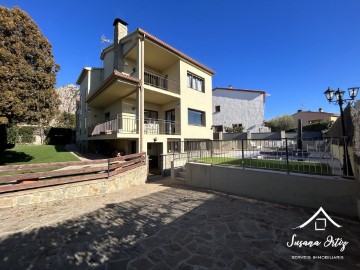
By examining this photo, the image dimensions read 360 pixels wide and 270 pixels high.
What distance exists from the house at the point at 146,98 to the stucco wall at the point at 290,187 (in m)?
6.04

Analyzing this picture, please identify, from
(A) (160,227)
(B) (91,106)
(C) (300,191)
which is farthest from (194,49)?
(A) (160,227)

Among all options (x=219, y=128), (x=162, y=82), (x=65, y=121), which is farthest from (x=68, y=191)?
(x=65, y=121)

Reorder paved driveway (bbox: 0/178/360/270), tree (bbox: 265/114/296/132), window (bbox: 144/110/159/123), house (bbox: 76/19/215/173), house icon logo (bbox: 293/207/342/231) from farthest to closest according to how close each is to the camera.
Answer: tree (bbox: 265/114/296/132), window (bbox: 144/110/159/123), house (bbox: 76/19/215/173), house icon logo (bbox: 293/207/342/231), paved driveway (bbox: 0/178/360/270)

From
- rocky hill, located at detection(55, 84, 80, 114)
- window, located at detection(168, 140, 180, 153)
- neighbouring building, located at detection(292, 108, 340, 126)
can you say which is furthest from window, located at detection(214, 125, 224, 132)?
rocky hill, located at detection(55, 84, 80, 114)

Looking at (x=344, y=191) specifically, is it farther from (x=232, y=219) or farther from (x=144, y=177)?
(x=144, y=177)

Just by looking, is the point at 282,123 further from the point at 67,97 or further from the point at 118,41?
the point at 67,97

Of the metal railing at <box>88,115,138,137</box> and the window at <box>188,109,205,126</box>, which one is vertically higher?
the window at <box>188,109,205,126</box>

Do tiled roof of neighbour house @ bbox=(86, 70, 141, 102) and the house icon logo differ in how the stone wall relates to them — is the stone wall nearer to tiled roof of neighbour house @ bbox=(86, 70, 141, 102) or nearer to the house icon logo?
tiled roof of neighbour house @ bbox=(86, 70, 141, 102)

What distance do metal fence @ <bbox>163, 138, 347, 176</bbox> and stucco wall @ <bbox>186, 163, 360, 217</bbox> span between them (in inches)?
16.9

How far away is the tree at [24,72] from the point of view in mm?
8633

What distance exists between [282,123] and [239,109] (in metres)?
14.2

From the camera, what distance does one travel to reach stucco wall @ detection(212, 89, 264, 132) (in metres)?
27.1

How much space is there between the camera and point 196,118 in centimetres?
1661

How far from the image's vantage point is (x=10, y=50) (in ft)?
30.3
